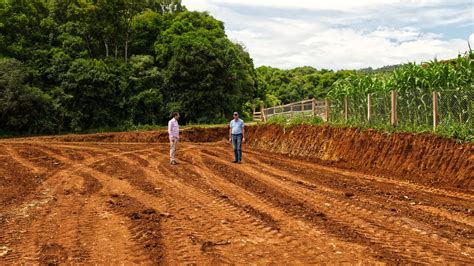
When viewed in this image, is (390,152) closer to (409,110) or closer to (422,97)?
(409,110)

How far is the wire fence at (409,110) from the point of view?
1405 cm

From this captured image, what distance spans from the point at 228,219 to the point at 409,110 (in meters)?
10.7

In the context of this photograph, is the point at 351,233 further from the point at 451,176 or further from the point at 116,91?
the point at 116,91

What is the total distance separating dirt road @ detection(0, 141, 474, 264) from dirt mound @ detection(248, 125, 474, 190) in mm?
1137

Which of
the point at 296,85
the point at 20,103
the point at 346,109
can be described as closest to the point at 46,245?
the point at 346,109

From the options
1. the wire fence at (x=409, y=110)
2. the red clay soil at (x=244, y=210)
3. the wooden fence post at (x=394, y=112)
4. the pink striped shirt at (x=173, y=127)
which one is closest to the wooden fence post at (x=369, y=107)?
the wire fence at (x=409, y=110)

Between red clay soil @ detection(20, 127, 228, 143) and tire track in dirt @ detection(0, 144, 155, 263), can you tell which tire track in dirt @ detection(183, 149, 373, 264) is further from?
red clay soil @ detection(20, 127, 228, 143)

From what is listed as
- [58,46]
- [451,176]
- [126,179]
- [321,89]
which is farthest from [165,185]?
[321,89]

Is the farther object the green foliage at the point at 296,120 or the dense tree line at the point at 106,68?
the dense tree line at the point at 106,68

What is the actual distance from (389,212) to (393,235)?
1.64 meters

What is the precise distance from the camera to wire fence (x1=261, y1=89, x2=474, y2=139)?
14047 millimetres

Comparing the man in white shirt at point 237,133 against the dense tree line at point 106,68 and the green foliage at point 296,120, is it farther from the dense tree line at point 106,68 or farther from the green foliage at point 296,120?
the dense tree line at point 106,68

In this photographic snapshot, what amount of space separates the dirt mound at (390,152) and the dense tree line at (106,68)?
19924 millimetres

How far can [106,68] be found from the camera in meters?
40.1
